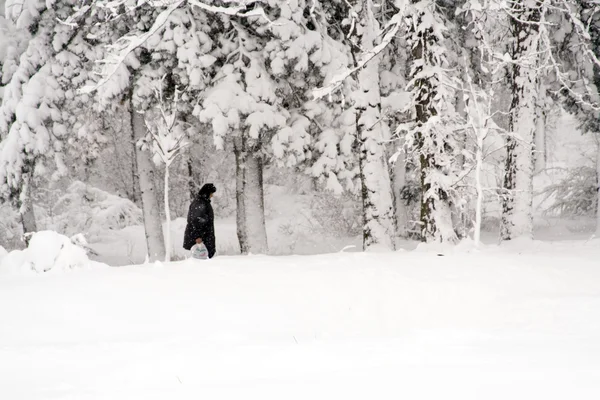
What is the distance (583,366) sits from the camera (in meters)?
3.14

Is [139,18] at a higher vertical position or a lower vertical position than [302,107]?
higher

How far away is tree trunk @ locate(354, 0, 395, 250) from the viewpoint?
845cm

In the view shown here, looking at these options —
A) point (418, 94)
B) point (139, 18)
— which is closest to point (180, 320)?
point (418, 94)

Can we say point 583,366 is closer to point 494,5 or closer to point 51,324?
point 51,324

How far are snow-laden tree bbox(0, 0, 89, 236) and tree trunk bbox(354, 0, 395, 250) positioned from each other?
613 cm

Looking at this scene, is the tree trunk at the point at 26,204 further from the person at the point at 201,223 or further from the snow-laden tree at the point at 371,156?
the snow-laden tree at the point at 371,156

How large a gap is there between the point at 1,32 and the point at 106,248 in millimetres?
7910

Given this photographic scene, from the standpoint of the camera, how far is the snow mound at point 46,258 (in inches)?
233

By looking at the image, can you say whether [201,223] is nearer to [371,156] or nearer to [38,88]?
[371,156]

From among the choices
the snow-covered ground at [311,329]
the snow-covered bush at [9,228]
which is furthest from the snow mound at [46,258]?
the snow-covered bush at [9,228]

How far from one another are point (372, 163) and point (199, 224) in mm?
3069

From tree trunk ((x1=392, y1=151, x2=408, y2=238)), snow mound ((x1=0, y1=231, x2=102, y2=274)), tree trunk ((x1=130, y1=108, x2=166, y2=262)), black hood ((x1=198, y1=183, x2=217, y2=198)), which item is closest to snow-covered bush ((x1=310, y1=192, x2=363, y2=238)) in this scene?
tree trunk ((x1=392, y1=151, x2=408, y2=238))

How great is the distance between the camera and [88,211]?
58.1ft

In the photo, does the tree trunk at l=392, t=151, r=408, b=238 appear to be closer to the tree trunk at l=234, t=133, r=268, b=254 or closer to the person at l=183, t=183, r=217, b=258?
the tree trunk at l=234, t=133, r=268, b=254
